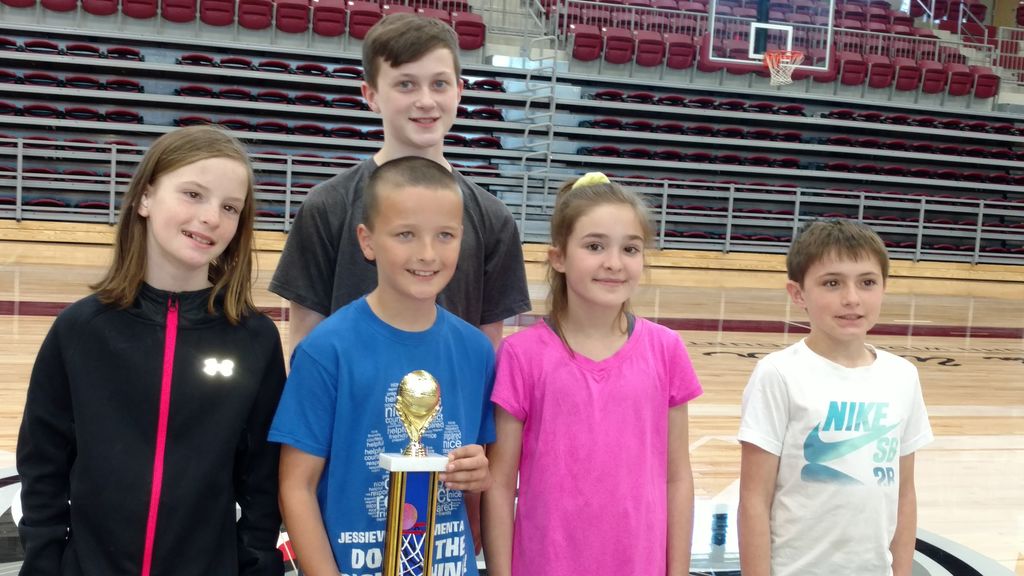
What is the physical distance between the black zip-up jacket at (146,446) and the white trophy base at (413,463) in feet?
0.89

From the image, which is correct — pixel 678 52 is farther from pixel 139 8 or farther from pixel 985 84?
pixel 139 8

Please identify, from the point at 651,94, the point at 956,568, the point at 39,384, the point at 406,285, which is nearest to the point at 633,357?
the point at 406,285

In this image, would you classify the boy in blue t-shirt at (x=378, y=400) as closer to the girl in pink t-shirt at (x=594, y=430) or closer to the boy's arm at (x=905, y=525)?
the girl in pink t-shirt at (x=594, y=430)

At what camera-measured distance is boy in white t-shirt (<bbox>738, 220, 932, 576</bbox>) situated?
1.60 m

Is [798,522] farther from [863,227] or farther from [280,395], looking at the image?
[280,395]

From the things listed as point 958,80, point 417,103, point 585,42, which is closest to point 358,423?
point 417,103

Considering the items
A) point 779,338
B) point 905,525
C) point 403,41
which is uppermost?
point 403,41

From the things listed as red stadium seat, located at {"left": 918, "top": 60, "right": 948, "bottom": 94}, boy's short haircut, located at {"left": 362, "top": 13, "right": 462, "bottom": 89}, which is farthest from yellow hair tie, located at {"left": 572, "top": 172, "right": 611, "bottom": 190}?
red stadium seat, located at {"left": 918, "top": 60, "right": 948, "bottom": 94}

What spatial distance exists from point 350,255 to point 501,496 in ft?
1.61

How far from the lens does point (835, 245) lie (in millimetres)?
1690

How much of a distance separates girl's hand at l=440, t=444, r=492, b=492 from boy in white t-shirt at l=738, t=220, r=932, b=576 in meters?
0.50

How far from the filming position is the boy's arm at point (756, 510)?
1602mm

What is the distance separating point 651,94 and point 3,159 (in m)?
7.27

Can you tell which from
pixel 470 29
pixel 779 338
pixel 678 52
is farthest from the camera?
pixel 678 52
